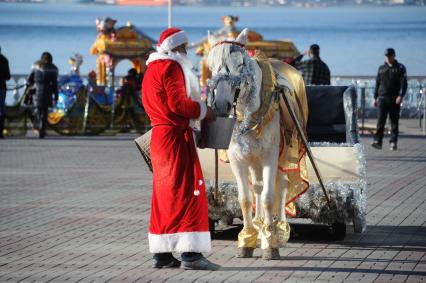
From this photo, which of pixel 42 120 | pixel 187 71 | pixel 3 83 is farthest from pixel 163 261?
pixel 3 83

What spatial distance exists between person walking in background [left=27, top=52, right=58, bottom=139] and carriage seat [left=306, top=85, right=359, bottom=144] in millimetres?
13165

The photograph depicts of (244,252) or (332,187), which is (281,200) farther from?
(332,187)

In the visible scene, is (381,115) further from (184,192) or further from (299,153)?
(184,192)

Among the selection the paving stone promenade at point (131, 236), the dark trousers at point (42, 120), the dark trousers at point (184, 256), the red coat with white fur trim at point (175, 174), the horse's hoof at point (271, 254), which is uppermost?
the red coat with white fur trim at point (175, 174)

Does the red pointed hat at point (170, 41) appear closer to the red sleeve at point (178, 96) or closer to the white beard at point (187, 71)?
the white beard at point (187, 71)

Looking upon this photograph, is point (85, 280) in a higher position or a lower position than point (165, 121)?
lower

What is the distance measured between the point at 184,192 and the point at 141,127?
691 inches

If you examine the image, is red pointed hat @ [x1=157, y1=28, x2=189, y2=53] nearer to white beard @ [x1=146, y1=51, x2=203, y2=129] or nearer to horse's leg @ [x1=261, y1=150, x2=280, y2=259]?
white beard @ [x1=146, y1=51, x2=203, y2=129]

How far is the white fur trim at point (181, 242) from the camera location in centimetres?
Answer: 1114

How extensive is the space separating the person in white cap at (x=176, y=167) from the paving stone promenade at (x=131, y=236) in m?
0.24

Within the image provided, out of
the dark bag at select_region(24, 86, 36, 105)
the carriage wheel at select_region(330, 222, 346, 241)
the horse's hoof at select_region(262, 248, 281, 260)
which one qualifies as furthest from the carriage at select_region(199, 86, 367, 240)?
the dark bag at select_region(24, 86, 36, 105)

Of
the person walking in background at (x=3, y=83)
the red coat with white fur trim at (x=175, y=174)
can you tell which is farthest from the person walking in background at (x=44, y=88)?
the red coat with white fur trim at (x=175, y=174)

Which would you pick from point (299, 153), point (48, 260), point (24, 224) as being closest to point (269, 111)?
point (299, 153)

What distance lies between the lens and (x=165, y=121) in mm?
11195
